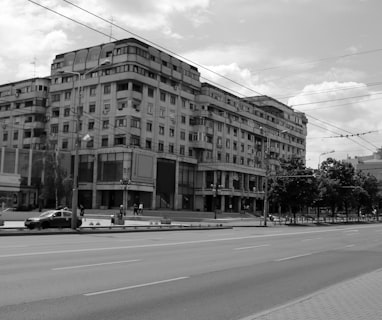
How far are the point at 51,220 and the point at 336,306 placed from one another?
2830cm

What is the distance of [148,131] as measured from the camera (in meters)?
78.6

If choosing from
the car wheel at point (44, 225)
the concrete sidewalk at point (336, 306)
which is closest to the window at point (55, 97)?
the car wheel at point (44, 225)

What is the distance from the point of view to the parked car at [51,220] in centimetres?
3212

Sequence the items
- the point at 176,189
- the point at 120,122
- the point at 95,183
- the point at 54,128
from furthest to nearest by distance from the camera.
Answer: the point at 176,189
the point at 54,128
the point at 95,183
the point at 120,122

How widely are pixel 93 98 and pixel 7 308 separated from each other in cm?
7417

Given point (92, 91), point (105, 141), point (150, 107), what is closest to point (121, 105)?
point (150, 107)

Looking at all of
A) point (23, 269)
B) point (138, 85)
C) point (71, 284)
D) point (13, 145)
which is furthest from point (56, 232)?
point (13, 145)

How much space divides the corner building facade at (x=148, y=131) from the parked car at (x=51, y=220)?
33.4 m

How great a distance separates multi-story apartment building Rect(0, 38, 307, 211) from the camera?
75438mm

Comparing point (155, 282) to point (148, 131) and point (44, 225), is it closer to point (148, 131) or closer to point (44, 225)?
point (44, 225)

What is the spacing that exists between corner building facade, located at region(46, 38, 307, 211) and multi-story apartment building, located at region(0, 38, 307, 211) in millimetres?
173

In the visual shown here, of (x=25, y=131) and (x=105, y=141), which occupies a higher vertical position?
(x=25, y=131)

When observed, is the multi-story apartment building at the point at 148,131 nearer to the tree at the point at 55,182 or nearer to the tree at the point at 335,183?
the tree at the point at 55,182

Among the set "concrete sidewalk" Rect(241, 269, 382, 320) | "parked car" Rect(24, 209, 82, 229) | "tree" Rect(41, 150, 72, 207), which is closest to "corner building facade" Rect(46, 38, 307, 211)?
"tree" Rect(41, 150, 72, 207)
